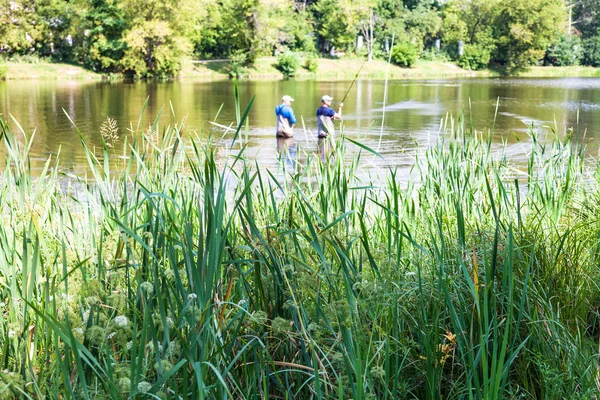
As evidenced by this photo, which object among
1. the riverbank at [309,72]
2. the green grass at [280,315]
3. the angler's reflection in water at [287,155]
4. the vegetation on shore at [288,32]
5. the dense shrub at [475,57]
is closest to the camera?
the green grass at [280,315]

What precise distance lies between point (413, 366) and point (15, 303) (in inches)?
49.8

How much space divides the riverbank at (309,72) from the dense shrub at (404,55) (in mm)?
710

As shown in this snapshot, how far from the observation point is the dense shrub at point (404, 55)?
54.5 m

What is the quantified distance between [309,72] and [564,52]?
24933 millimetres

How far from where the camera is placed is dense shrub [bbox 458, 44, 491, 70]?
58253 mm

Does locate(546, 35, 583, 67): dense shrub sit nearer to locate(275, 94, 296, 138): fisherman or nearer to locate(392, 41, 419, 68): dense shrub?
locate(392, 41, 419, 68): dense shrub

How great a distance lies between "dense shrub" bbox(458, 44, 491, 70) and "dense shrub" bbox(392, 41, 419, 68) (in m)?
5.05

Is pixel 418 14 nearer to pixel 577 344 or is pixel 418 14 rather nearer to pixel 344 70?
pixel 344 70

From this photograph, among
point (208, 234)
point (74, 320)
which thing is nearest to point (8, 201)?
point (74, 320)

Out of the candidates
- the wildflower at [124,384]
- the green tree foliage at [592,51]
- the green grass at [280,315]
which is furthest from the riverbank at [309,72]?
the wildflower at [124,384]

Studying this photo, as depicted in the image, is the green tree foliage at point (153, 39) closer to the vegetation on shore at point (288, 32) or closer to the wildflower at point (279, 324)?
the vegetation on shore at point (288, 32)

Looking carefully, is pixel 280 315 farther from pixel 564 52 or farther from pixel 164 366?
pixel 564 52

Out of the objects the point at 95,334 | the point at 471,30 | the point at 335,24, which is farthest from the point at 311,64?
the point at 95,334

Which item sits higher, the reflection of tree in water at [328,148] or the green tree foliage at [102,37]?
the green tree foliage at [102,37]
